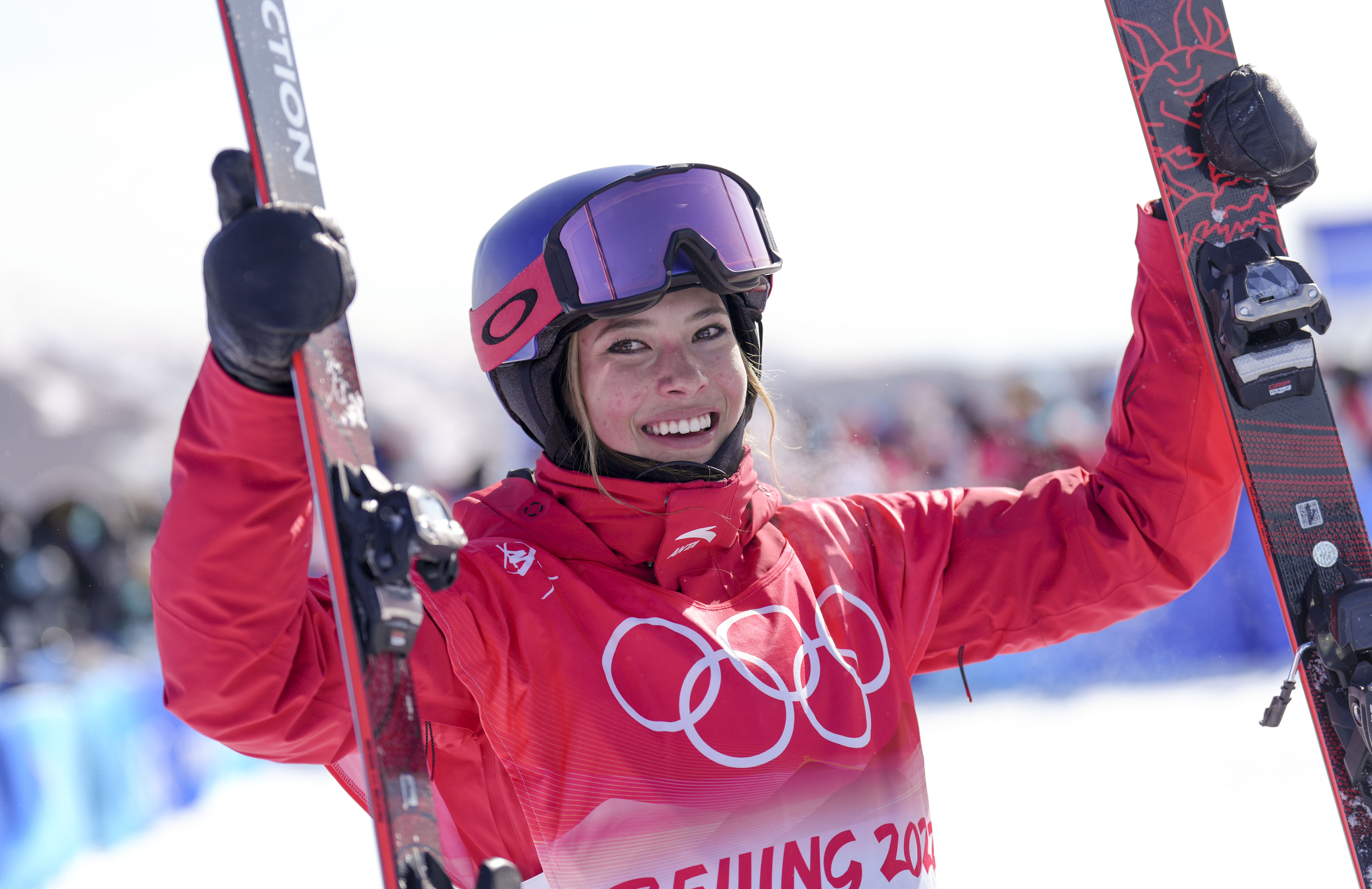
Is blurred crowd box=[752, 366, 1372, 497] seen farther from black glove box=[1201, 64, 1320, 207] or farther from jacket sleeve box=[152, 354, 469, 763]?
jacket sleeve box=[152, 354, 469, 763]

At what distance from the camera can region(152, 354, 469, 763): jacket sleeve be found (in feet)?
4.14

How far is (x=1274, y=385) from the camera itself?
1.97m

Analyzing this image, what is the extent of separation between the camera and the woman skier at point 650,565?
129 cm

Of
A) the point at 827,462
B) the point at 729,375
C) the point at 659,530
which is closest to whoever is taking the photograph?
the point at 659,530

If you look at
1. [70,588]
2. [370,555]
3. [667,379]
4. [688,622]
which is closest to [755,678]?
[688,622]

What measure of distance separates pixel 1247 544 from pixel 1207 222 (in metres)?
5.17

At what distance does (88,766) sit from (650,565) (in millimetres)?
4282

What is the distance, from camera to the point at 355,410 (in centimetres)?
145

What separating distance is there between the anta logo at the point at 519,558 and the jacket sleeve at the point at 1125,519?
0.76 metres

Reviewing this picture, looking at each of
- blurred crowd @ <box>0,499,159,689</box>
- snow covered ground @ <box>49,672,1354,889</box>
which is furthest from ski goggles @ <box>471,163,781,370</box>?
blurred crowd @ <box>0,499,159,689</box>

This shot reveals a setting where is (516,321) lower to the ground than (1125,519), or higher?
higher

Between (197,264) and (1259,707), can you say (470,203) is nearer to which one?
(197,264)

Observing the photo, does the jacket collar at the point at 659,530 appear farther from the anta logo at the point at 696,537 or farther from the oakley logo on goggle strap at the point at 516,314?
the oakley logo on goggle strap at the point at 516,314

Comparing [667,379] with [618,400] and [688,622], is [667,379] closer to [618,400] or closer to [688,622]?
[618,400]
